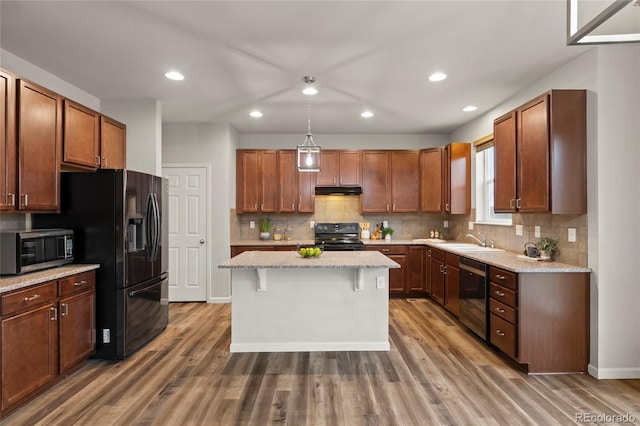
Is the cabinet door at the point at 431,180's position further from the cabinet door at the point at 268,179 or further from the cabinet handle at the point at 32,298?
the cabinet handle at the point at 32,298

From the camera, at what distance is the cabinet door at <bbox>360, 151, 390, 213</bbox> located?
597 cm

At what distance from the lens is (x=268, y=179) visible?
585 centimetres

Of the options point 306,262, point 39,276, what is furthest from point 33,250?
point 306,262

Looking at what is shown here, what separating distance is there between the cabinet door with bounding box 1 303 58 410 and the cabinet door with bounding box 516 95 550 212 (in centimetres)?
412

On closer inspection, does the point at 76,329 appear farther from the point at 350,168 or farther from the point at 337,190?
the point at 350,168

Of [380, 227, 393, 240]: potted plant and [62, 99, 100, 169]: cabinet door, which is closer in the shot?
[62, 99, 100, 169]: cabinet door

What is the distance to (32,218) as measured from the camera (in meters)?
3.18

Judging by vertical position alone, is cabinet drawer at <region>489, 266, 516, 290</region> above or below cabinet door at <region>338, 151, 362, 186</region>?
below

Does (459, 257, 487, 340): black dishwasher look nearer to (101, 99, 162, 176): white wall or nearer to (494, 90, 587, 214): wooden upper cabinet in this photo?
(494, 90, 587, 214): wooden upper cabinet

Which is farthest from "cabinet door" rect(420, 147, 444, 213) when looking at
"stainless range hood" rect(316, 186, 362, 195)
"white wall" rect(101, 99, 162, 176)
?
"white wall" rect(101, 99, 162, 176)

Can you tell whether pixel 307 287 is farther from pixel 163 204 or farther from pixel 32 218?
pixel 32 218

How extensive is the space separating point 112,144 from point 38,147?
3.31ft

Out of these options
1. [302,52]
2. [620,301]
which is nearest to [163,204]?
[302,52]

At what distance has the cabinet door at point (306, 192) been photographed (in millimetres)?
5875
